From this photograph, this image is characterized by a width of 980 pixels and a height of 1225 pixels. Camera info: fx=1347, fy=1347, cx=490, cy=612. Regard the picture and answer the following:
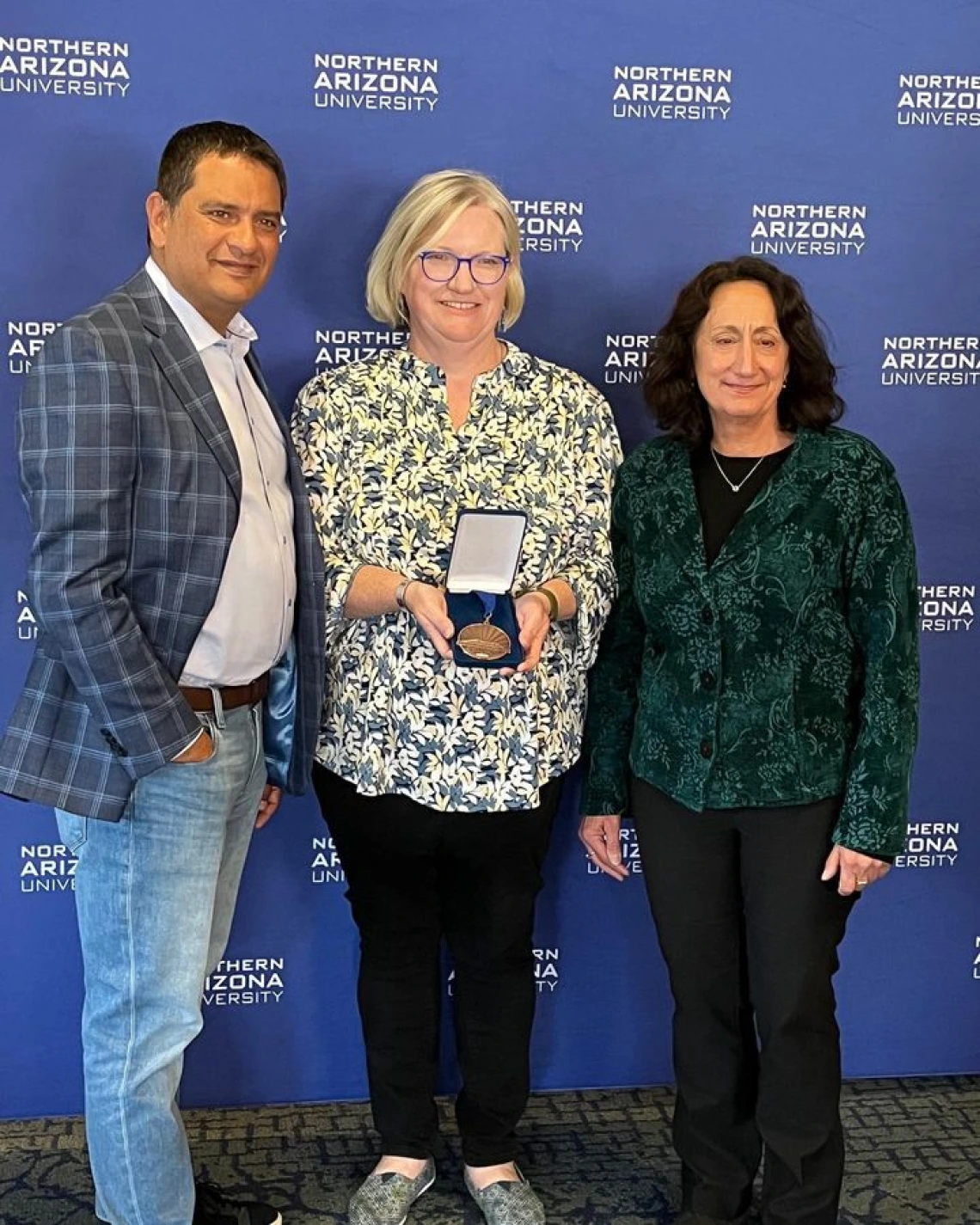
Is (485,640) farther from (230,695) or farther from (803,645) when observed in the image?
(803,645)

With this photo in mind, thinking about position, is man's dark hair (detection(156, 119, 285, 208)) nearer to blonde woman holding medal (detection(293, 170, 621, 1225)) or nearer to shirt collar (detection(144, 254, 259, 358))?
shirt collar (detection(144, 254, 259, 358))

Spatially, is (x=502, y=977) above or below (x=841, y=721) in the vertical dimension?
below

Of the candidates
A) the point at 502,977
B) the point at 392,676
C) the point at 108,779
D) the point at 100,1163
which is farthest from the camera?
the point at 502,977

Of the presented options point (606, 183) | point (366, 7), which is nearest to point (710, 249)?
point (606, 183)

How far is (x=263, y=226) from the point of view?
6.65 ft

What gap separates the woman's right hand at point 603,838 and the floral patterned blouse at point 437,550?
161mm

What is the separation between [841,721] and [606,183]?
3.83ft

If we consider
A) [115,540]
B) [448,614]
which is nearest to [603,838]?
[448,614]

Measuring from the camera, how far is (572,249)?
2.64 meters

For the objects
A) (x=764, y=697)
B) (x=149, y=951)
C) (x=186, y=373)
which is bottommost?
(x=149, y=951)

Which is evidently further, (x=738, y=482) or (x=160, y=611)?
(x=738, y=482)

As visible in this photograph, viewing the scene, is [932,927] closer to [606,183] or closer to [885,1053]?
[885,1053]

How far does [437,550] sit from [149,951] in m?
0.77

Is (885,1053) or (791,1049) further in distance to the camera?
(885,1053)
